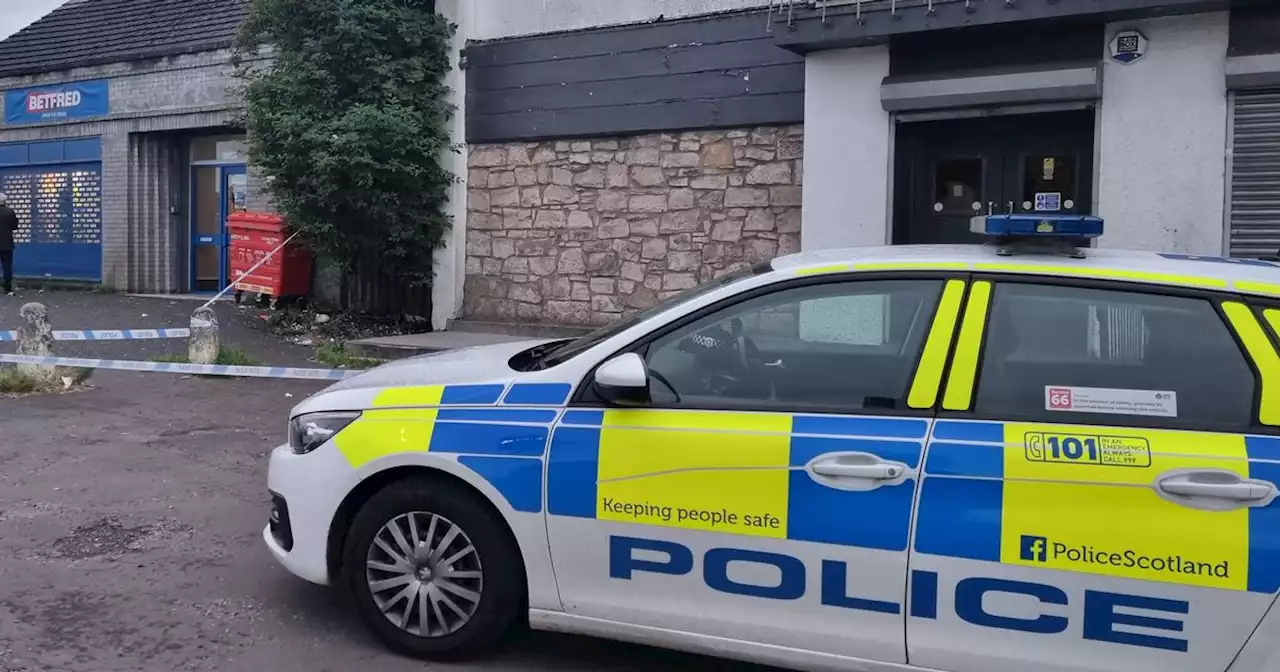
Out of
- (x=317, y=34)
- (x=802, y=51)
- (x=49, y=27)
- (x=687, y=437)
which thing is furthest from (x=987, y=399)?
(x=49, y=27)

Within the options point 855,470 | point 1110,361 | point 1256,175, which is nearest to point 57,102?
point 1256,175

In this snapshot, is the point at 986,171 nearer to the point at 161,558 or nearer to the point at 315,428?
the point at 315,428

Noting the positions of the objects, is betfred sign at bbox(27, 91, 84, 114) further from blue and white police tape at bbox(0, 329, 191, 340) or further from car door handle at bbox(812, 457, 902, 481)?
car door handle at bbox(812, 457, 902, 481)

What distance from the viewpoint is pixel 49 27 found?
1841 cm

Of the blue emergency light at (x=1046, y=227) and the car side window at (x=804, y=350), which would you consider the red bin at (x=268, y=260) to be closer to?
the car side window at (x=804, y=350)

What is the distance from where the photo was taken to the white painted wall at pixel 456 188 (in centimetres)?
1234

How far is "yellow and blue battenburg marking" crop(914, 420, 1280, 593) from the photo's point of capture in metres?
3.17

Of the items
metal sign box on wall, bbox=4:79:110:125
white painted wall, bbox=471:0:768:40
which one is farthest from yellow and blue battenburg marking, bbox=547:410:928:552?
metal sign box on wall, bbox=4:79:110:125

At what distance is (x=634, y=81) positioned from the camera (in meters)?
11.3

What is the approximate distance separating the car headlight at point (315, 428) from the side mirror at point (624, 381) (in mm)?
1011

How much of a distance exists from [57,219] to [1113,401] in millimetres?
17885

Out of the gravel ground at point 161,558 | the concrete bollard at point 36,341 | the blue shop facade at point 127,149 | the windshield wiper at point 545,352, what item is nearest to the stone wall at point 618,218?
the gravel ground at point 161,558

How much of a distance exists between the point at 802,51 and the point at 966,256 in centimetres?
661

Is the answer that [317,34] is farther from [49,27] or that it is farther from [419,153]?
[49,27]
